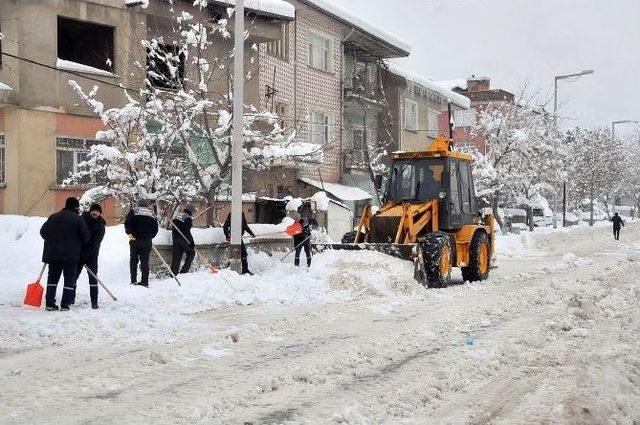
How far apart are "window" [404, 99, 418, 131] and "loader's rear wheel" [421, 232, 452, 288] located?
21.0 metres

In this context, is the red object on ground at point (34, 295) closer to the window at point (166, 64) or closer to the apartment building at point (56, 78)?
the window at point (166, 64)

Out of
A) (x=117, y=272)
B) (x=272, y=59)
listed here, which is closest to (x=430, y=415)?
(x=117, y=272)

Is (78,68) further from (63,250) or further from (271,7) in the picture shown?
(63,250)

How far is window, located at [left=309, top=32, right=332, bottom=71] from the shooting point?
28.1 m

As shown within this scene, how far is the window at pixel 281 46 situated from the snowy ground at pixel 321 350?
12.2 meters

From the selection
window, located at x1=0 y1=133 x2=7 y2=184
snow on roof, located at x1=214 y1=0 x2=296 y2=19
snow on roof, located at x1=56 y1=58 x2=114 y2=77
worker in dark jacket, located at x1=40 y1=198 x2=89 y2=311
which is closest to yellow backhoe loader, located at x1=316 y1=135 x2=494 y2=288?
worker in dark jacket, located at x1=40 y1=198 x2=89 y2=311

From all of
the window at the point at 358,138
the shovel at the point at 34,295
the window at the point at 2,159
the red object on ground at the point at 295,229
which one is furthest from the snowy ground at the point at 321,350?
the window at the point at 358,138

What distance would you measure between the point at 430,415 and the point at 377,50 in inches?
1114

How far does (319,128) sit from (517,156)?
40.9ft

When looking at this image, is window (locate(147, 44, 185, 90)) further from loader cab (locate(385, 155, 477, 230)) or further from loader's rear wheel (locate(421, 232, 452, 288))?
loader's rear wheel (locate(421, 232, 452, 288))

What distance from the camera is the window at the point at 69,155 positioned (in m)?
18.4

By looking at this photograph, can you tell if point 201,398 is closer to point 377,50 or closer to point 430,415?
point 430,415

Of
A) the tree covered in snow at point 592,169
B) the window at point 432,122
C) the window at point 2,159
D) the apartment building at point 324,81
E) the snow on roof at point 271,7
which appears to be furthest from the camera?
the tree covered in snow at point 592,169

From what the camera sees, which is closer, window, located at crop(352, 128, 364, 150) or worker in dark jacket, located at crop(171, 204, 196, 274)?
worker in dark jacket, located at crop(171, 204, 196, 274)
